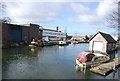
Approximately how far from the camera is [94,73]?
414 inches

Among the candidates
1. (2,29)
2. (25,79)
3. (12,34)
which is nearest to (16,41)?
(12,34)

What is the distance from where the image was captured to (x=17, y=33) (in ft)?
115

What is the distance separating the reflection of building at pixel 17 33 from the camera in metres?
29.6

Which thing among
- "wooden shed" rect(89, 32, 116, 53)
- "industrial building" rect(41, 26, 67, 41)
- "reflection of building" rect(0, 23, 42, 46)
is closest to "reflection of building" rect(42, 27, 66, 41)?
"industrial building" rect(41, 26, 67, 41)

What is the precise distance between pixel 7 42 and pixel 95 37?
23448 mm

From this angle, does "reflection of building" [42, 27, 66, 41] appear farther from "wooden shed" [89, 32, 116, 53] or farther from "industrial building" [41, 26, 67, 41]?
"wooden shed" [89, 32, 116, 53]

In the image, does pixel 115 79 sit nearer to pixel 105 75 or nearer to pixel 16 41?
pixel 105 75

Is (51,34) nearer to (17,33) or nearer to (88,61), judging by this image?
(17,33)

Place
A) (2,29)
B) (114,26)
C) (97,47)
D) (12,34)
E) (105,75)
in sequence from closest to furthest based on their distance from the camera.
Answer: (105,75) → (114,26) → (97,47) → (2,29) → (12,34)

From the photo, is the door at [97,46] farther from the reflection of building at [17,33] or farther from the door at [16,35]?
the door at [16,35]

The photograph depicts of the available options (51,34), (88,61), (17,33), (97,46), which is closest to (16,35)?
(17,33)

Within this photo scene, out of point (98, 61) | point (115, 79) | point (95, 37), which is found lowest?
point (115, 79)

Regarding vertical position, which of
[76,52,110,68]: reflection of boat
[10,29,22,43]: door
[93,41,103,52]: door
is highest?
[10,29,22,43]: door

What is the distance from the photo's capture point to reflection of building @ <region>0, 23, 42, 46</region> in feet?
97.0
